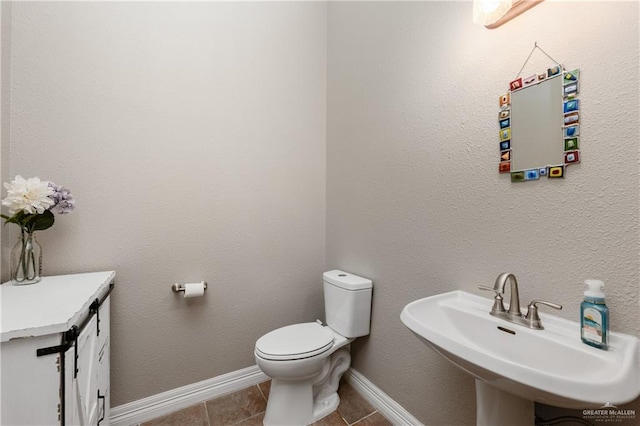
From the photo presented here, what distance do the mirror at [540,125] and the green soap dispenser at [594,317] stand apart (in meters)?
0.34

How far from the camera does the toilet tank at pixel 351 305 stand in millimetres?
1495

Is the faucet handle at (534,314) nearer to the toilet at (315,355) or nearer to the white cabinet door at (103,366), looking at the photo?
the toilet at (315,355)

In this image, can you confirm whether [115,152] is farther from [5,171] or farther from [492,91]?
[492,91]

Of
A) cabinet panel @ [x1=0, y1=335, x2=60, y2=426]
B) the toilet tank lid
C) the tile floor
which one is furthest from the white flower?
the toilet tank lid

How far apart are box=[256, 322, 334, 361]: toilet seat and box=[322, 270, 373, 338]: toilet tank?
9 centimetres

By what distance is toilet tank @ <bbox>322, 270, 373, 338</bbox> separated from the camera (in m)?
1.50

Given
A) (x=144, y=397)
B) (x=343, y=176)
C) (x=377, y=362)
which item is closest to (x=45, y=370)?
(x=144, y=397)

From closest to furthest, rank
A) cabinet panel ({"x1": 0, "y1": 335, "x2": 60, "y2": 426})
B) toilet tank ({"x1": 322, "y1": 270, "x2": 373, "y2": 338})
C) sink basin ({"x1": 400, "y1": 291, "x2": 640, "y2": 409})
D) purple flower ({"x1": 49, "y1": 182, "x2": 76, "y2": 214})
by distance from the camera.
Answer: sink basin ({"x1": 400, "y1": 291, "x2": 640, "y2": 409}), cabinet panel ({"x1": 0, "y1": 335, "x2": 60, "y2": 426}), purple flower ({"x1": 49, "y1": 182, "x2": 76, "y2": 214}), toilet tank ({"x1": 322, "y1": 270, "x2": 373, "y2": 338})

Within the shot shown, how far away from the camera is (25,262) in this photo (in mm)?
1095

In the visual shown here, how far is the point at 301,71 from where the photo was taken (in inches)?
73.0

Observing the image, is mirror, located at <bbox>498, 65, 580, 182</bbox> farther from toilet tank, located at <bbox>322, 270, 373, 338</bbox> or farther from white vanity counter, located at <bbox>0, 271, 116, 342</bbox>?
white vanity counter, located at <bbox>0, 271, 116, 342</bbox>

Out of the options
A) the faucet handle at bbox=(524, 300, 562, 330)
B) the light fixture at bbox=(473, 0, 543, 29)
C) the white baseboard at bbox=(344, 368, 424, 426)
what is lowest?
the white baseboard at bbox=(344, 368, 424, 426)

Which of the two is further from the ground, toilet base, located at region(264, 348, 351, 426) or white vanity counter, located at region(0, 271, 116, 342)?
white vanity counter, located at region(0, 271, 116, 342)

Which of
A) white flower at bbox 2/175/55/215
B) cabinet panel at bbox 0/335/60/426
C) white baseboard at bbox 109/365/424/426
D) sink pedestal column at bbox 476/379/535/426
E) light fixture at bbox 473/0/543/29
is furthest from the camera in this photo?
white baseboard at bbox 109/365/424/426
